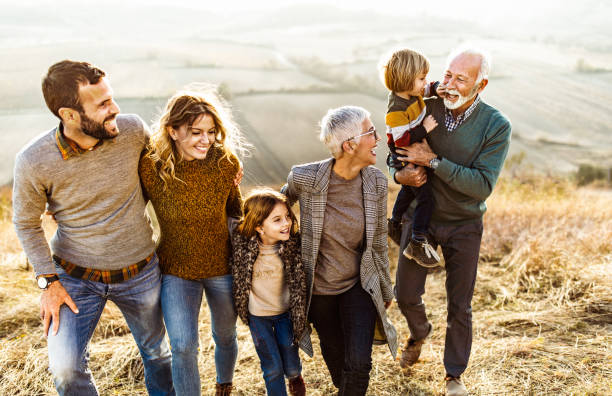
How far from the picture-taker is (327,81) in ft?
45.3

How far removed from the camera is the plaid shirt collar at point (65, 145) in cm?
225

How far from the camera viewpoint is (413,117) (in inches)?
108

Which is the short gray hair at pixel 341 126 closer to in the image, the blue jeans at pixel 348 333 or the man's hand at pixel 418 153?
the man's hand at pixel 418 153

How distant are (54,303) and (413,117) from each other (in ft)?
7.13

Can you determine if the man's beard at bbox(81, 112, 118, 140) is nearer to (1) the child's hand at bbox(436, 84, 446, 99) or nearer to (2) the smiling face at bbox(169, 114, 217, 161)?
(2) the smiling face at bbox(169, 114, 217, 161)

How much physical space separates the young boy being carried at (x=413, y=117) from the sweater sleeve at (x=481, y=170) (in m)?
0.24

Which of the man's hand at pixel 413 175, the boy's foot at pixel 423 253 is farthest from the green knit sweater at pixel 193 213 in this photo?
the boy's foot at pixel 423 253

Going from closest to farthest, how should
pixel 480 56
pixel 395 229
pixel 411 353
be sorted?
pixel 480 56, pixel 395 229, pixel 411 353

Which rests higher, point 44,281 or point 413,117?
point 413,117

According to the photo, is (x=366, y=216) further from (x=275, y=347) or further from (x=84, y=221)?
(x=84, y=221)

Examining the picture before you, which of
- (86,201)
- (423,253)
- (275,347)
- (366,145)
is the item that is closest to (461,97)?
(366,145)

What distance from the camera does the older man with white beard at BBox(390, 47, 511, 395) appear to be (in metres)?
2.60

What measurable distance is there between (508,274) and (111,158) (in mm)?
4127

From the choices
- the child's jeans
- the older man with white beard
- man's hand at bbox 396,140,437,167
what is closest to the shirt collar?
the older man with white beard
